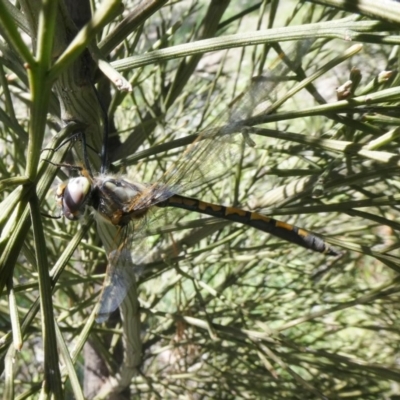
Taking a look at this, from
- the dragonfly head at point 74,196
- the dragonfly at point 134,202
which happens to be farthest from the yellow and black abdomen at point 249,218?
the dragonfly head at point 74,196

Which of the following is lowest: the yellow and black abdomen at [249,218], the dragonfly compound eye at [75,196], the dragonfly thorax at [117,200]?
the dragonfly compound eye at [75,196]

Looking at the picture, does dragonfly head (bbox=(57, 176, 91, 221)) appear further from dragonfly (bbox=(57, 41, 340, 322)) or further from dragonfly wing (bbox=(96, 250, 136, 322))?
dragonfly wing (bbox=(96, 250, 136, 322))

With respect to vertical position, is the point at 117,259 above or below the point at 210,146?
below

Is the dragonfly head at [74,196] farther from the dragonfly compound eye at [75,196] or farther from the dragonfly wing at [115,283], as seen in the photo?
the dragonfly wing at [115,283]

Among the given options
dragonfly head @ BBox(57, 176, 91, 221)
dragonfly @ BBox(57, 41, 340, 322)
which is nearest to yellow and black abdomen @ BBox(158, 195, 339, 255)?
dragonfly @ BBox(57, 41, 340, 322)

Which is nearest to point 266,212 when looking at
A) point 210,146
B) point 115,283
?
point 210,146

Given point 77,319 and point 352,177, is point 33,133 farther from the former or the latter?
point 77,319

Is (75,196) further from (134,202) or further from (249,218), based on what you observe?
(249,218)

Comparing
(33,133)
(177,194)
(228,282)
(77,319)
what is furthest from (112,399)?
(33,133)
